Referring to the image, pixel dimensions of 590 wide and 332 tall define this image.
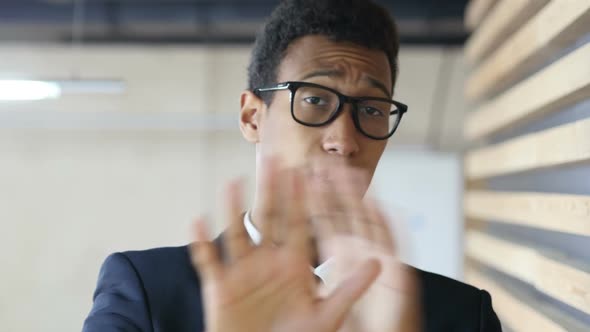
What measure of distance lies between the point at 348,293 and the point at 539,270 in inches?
59.3

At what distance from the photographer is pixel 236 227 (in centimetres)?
81

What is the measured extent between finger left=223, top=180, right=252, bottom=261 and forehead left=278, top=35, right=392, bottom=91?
601 mm

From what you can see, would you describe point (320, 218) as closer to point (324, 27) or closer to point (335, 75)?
point (335, 75)

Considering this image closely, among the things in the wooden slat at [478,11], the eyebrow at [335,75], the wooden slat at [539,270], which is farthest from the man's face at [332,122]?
the wooden slat at [478,11]

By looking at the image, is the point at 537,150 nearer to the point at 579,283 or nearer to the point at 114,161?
the point at 579,283

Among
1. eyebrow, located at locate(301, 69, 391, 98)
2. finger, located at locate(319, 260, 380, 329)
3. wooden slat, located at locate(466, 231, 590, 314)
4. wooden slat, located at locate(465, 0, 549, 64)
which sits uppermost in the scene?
wooden slat, located at locate(465, 0, 549, 64)

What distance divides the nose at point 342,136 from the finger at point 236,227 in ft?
1.55

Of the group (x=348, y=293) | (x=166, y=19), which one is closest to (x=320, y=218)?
(x=348, y=293)

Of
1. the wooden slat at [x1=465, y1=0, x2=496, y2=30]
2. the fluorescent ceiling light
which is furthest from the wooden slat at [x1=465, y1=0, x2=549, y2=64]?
the fluorescent ceiling light

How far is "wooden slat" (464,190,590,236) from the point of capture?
1.66 metres

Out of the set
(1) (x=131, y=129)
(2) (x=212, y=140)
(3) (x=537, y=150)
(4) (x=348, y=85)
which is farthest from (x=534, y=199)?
(1) (x=131, y=129)

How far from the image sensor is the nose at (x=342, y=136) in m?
1.26

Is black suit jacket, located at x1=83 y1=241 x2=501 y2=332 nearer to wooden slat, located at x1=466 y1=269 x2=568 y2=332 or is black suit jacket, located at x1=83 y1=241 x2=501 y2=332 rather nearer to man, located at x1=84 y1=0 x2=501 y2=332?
man, located at x1=84 y1=0 x2=501 y2=332

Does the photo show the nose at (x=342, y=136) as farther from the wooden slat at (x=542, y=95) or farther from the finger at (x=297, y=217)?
the wooden slat at (x=542, y=95)
